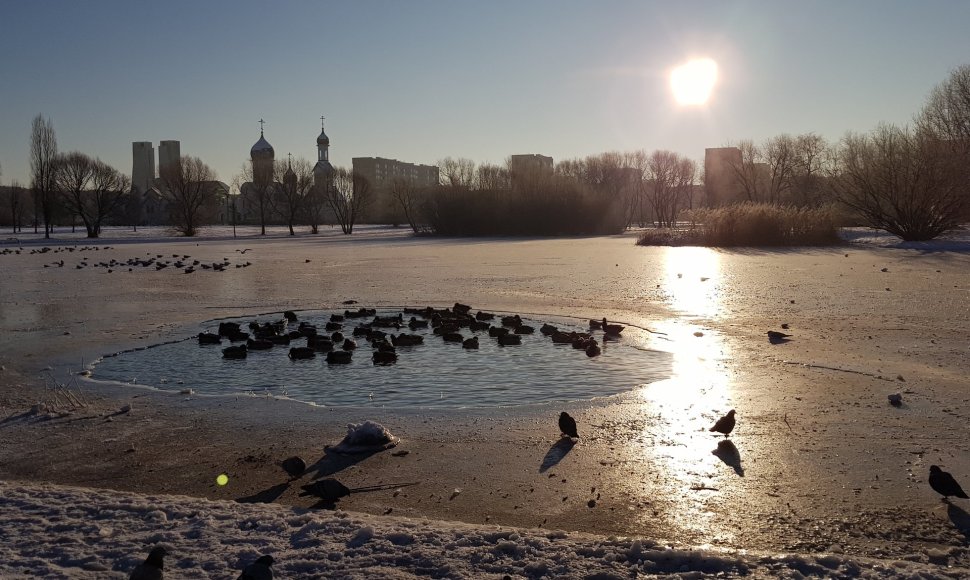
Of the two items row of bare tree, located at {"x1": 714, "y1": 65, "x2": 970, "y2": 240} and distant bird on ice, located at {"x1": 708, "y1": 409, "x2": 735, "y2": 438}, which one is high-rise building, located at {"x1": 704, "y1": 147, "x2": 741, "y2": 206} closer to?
row of bare tree, located at {"x1": 714, "y1": 65, "x2": 970, "y2": 240}

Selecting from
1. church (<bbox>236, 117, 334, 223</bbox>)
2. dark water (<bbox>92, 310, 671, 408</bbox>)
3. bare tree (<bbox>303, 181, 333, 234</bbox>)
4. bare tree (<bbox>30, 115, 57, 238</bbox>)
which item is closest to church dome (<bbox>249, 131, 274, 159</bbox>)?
church (<bbox>236, 117, 334, 223</bbox>)

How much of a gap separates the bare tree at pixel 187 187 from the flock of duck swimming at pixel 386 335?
215ft

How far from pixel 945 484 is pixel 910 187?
37952 mm

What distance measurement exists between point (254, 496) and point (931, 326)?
10004 millimetres

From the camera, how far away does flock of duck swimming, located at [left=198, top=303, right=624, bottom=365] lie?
29.8ft

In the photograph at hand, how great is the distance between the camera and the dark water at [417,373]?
284 inches

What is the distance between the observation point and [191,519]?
402 cm

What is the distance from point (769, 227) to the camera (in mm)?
37344

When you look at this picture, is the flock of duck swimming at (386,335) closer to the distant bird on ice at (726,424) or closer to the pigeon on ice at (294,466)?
the distant bird on ice at (726,424)

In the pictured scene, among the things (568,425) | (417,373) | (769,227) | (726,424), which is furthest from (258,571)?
(769,227)

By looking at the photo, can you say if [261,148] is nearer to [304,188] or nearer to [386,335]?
[304,188]

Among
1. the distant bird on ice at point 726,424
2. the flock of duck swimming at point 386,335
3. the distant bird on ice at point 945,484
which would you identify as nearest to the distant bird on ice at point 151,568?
the distant bird on ice at point 726,424

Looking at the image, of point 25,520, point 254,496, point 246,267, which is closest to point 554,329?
point 254,496

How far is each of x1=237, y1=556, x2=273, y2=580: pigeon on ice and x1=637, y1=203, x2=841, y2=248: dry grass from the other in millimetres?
36610
